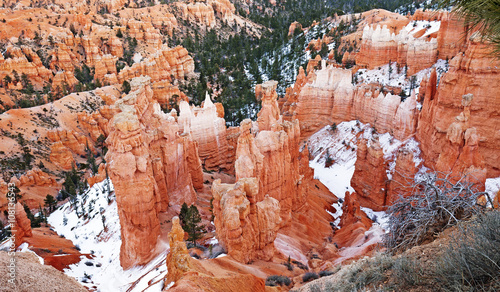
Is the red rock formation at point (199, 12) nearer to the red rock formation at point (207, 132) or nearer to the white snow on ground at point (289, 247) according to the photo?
the red rock formation at point (207, 132)

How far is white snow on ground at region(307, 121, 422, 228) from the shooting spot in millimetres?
31877

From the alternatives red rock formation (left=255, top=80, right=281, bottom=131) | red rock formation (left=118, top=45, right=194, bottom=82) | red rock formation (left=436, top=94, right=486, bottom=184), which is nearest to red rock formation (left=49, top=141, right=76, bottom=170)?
red rock formation (left=118, top=45, right=194, bottom=82)

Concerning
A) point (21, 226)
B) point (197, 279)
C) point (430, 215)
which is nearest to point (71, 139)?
point (21, 226)

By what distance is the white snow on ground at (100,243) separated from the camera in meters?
17.9

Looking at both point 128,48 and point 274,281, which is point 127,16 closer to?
point 128,48

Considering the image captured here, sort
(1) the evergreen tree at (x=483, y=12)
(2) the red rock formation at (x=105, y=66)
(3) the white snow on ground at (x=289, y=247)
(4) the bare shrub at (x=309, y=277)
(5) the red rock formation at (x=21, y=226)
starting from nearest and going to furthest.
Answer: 1. (1) the evergreen tree at (x=483, y=12)
2. (4) the bare shrub at (x=309, y=277)
3. (3) the white snow on ground at (x=289, y=247)
4. (5) the red rock formation at (x=21, y=226)
5. (2) the red rock formation at (x=105, y=66)

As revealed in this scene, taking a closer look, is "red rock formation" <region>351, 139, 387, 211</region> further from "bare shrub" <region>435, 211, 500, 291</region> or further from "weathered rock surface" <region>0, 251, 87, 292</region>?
"weathered rock surface" <region>0, 251, 87, 292</region>

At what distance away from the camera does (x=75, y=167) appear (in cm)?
4503

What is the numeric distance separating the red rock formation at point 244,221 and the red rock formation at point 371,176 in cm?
1411

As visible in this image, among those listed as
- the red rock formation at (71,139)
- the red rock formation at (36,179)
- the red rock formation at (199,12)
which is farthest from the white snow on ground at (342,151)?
the red rock formation at (199,12)

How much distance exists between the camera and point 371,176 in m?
29.0

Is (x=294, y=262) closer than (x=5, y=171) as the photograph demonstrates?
Yes

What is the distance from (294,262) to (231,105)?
38.3 meters

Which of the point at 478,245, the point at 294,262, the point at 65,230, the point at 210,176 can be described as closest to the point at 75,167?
the point at 65,230
